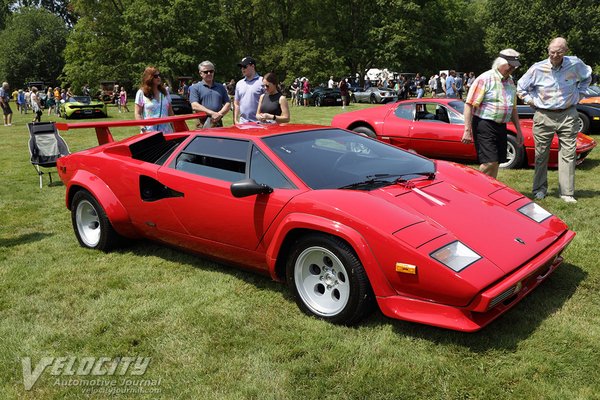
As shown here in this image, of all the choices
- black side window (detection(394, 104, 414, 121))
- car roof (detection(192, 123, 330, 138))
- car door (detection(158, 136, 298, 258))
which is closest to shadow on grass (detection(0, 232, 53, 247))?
car door (detection(158, 136, 298, 258))

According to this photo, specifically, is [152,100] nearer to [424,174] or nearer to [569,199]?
Result: [424,174]

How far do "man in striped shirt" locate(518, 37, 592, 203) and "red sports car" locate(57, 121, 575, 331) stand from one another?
8.21ft

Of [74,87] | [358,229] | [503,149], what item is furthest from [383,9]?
[358,229]

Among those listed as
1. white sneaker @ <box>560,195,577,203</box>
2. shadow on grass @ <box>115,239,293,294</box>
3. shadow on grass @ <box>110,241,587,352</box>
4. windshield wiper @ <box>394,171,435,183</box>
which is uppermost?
windshield wiper @ <box>394,171,435,183</box>

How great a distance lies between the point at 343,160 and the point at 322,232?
831 millimetres

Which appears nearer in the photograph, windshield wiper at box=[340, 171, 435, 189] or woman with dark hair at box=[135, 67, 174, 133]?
windshield wiper at box=[340, 171, 435, 189]

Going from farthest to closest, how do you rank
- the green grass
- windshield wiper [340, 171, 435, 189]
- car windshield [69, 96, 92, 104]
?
car windshield [69, 96, 92, 104] < windshield wiper [340, 171, 435, 189] < the green grass

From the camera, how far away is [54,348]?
316cm

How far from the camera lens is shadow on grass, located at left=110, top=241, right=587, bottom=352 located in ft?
9.63

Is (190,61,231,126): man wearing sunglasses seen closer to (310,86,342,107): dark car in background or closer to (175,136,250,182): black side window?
(175,136,250,182): black side window

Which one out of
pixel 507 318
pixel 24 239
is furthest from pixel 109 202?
pixel 507 318

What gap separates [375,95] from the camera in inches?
1179

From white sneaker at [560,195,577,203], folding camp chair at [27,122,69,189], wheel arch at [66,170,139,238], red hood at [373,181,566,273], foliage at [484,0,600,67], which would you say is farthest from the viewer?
foliage at [484,0,600,67]

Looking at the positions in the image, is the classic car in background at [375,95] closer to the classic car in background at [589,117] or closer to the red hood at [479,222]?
the classic car in background at [589,117]
